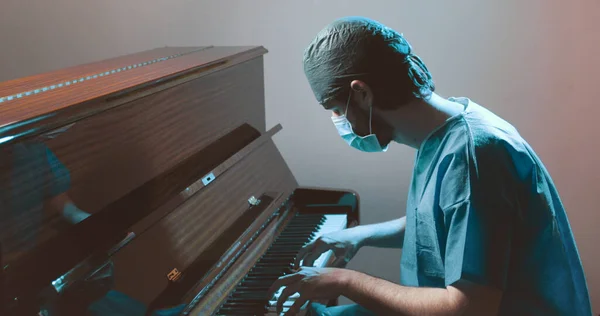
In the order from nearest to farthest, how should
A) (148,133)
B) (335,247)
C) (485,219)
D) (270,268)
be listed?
1. (485,219)
2. (148,133)
3. (270,268)
4. (335,247)

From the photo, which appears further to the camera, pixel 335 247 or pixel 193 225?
pixel 335 247

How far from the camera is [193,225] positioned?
1443 mm

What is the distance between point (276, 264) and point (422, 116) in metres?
0.58

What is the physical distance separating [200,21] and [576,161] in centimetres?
186

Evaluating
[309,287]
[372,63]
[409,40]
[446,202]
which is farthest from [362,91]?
[409,40]

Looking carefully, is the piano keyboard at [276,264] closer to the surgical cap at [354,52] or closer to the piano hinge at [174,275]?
the piano hinge at [174,275]

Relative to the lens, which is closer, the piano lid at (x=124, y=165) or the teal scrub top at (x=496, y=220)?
the piano lid at (x=124, y=165)

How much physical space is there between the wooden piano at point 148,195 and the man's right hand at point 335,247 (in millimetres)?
43

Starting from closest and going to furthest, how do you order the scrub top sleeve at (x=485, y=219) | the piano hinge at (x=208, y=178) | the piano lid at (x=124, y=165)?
the piano lid at (x=124, y=165), the scrub top sleeve at (x=485, y=219), the piano hinge at (x=208, y=178)

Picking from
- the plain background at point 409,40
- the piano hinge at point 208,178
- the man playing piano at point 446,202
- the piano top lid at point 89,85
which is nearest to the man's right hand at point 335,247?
the man playing piano at point 446,202

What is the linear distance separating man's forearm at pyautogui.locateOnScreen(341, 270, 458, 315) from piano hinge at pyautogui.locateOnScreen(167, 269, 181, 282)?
1.31ft

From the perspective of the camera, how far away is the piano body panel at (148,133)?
1.16 metres

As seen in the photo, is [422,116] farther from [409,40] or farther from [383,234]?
[409,40]

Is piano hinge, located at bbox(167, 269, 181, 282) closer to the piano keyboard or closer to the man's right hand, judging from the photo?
the piano keyboard
